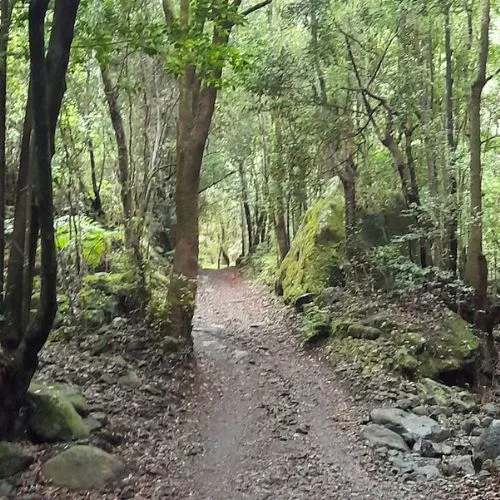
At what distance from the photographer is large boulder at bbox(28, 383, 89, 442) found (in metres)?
6.61

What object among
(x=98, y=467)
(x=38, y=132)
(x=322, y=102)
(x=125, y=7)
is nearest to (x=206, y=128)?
(x=125, y=7)

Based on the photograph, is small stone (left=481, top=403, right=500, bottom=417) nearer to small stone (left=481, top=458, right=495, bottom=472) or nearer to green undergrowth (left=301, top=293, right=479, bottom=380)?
green undergrowth (left=301, top=293, right=479, bottom=380)

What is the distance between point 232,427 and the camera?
837 centimetres

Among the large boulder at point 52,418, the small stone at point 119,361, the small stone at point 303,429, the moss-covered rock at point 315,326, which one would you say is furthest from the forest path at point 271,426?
the large boulder at point 52,418

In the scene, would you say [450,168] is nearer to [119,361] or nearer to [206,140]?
[206,140]

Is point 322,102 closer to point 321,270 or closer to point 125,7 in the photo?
point 321,270

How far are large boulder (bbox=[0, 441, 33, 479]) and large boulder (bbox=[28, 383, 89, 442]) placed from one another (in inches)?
20.9

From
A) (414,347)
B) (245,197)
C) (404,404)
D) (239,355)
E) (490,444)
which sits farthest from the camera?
(245,197)

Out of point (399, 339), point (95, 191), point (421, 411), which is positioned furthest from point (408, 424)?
point (95, 191)

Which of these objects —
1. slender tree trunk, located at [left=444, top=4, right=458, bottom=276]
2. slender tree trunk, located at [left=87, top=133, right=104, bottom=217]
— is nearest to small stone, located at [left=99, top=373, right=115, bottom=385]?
slender tree trunk, located at [left=87, top=133, right=104, bottom=217]

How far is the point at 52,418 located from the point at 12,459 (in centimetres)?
85

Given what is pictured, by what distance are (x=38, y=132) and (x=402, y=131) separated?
35.0 feet

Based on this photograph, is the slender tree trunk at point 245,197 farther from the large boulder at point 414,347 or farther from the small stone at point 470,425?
the small stone at point 470,425

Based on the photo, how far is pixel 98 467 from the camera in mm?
6141
